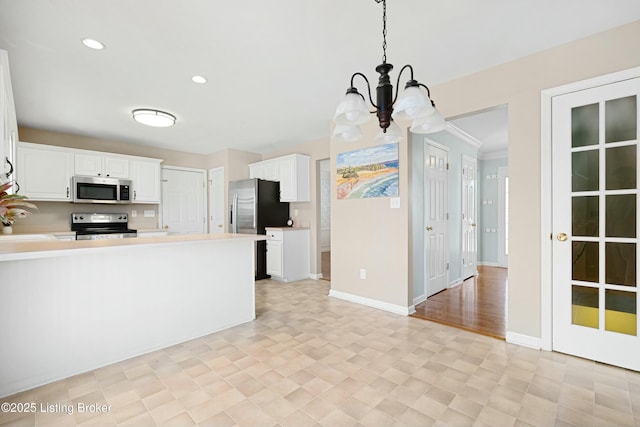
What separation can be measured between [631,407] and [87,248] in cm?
352

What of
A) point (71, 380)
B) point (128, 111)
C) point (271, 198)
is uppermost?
point (128, 111)

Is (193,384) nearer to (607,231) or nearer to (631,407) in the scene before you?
(631,407)

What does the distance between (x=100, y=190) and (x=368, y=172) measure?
4304mm

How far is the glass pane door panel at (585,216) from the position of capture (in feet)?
7.42

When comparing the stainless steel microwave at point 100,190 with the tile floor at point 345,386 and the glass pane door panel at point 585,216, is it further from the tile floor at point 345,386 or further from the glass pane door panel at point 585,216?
the glass pane door panel at point 585,216

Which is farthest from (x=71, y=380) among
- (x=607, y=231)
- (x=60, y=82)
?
(x=607, y=231)

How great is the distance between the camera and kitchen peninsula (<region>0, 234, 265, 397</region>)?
1.90 meters

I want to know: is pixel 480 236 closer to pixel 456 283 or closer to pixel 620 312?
pixel 456 283

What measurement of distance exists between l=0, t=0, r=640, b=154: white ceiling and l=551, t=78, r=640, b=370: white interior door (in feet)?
2.08

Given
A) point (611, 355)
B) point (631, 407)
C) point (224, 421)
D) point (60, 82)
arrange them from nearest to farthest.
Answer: point (224, 421)
point (631, 407)
point (611, 355)
point (60, 82)

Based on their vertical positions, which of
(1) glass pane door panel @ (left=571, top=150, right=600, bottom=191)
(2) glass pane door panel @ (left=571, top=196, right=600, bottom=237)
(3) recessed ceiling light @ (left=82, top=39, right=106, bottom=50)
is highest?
(3) recessed ceiling light @ (left=82, top=39, right=106, bottom=50)

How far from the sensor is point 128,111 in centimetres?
377

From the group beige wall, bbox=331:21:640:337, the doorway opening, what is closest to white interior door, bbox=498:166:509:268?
the doorway opening

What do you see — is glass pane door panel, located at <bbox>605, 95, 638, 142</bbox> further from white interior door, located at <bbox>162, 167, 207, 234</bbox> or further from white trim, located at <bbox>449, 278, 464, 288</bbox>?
white interior door, located at <bbox>162, 167, 207, 234</bbox>
